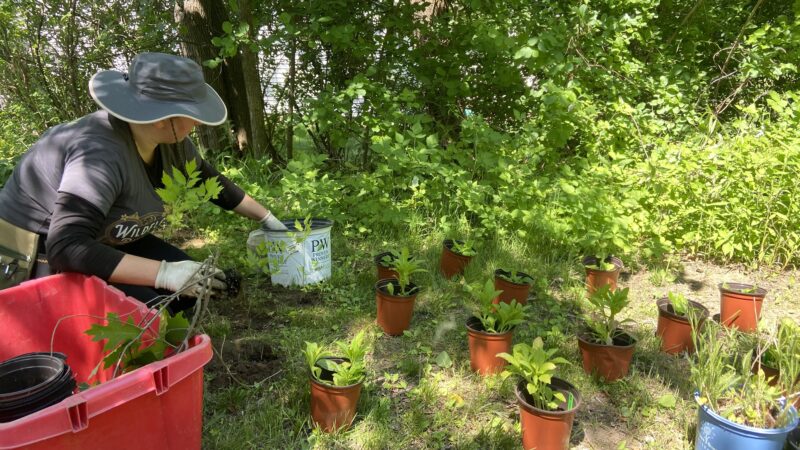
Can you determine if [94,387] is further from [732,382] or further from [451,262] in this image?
[451,262]

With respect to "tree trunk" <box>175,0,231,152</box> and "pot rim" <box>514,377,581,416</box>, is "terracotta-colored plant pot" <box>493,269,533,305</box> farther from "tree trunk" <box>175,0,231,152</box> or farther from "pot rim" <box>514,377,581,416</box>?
"tree trunk" <box>175,0,231,152</box>

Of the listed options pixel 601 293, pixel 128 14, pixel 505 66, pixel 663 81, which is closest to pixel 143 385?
pixel 601 293

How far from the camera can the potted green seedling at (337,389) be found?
192cm

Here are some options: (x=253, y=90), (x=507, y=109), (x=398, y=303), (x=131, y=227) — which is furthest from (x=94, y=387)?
(x=507, y=109)

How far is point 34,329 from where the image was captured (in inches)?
73.7

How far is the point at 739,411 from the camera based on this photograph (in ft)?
6.01

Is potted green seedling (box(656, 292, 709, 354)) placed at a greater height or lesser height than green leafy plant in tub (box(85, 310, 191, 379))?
lesser

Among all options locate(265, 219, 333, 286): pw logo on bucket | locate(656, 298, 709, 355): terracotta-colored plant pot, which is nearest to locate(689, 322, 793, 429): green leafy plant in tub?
locate(656, 298, 709, 355): terracotta-colored plant pot

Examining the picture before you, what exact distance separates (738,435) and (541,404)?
0.66 meters

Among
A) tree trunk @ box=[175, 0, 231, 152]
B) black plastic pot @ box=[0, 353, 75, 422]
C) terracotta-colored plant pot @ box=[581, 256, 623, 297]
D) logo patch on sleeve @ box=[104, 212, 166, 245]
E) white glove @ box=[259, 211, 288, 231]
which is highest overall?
tree trunk @ box=[175, 0, 231, 152]

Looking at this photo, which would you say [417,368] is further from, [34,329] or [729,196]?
[729,196]

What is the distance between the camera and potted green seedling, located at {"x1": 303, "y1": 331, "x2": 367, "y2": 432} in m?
1.92

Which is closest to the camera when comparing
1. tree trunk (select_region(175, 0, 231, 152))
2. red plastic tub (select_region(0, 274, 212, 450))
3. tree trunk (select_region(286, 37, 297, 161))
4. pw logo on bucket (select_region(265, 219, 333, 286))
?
red plastic tub (select_region(0, 274, 212, 450))

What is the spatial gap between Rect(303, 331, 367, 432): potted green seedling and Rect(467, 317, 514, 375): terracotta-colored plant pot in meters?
0.62
